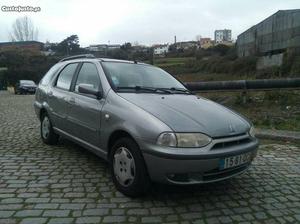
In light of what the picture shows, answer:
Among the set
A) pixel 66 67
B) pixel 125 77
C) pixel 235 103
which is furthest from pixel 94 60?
pixel 235 103

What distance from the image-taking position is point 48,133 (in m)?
6.88

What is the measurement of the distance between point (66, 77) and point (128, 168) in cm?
276

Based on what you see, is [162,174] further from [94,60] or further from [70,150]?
[70,150]

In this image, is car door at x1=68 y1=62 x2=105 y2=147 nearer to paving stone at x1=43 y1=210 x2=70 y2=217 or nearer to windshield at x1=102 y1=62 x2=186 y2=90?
windshield at x1=102 y1=62 x2=186 y2=90

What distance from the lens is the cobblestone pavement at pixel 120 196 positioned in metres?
3.76

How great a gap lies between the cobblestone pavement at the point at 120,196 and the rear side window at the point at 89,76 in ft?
4.11

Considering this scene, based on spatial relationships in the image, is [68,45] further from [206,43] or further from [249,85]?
[249,85]

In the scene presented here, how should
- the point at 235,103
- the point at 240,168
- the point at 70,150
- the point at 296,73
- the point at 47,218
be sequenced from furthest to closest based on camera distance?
the point at 296,73
the point at 235,103
the point at 70,150
the point at 240,168
the point at 47,218

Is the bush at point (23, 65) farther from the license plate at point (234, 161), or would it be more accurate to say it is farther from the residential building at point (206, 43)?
the license plate at point (234, 161)

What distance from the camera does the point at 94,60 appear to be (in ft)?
18.4

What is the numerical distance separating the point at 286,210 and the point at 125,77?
2.73 m

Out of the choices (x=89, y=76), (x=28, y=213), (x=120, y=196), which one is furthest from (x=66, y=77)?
(x=28, y=213)

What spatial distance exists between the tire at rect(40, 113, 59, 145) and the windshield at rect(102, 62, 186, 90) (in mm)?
2082

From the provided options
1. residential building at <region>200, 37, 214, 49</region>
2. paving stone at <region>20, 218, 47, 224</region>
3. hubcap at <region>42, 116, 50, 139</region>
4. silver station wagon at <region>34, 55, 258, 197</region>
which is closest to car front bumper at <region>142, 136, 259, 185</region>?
silver station wagon at <region>34, 55, 258, 197</region>
